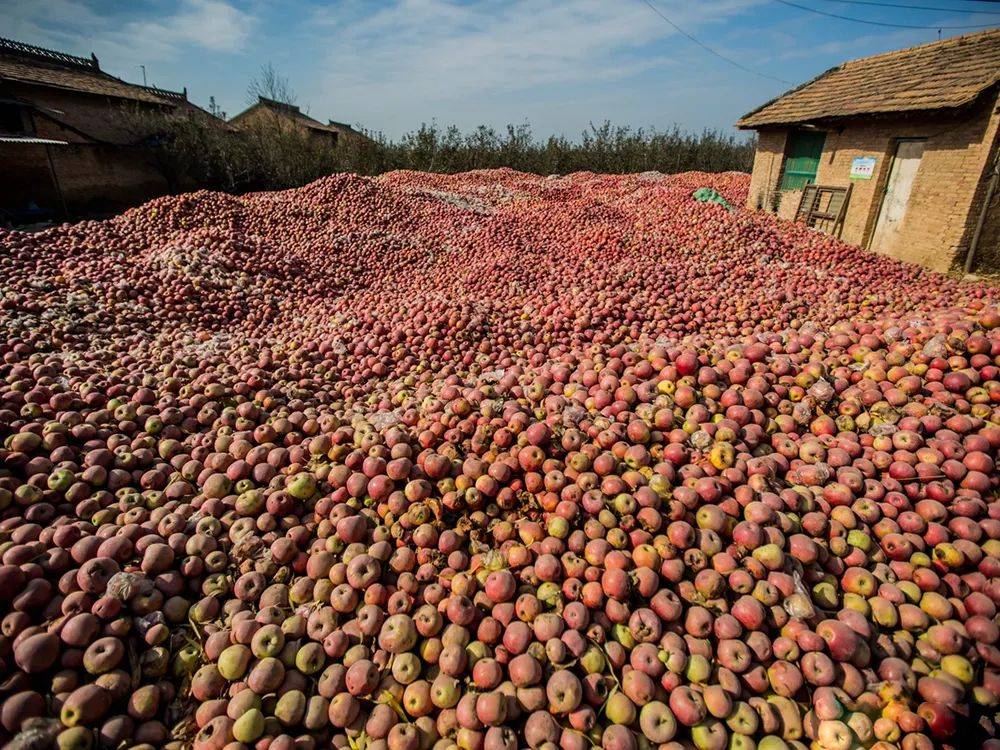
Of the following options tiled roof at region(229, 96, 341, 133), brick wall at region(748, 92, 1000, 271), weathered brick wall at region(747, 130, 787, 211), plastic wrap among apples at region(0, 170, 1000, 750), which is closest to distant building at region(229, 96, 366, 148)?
tiled roof at region(229, 96, 341, 133)

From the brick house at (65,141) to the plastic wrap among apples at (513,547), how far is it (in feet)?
57.1

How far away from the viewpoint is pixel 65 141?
57.3 feet

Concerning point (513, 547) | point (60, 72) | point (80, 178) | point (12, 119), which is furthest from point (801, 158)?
point (60, 72)

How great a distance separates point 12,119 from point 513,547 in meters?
27.5

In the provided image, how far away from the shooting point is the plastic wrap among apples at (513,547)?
6.59ft

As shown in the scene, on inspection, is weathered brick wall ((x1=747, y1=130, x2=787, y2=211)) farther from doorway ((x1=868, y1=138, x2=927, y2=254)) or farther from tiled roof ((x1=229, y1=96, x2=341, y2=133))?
tiled roof ((x1=229, y1=96, x2=341, y2=133))

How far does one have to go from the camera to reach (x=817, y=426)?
328 cm

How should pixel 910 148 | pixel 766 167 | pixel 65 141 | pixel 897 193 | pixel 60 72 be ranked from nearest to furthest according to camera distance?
1. pixel 910 148
2. pixel 897 193
3. pixel 766 167
4. pixel 65 141
5. pixel 60 72

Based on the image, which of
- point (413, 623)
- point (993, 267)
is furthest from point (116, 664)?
point (993, 267)

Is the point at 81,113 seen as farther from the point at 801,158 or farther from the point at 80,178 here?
the point at 801,158

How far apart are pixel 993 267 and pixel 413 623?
14.1 metres

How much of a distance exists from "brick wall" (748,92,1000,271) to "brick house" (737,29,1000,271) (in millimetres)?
21

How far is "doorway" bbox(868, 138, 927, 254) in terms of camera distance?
10.7m

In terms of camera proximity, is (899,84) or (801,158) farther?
(801,158)
